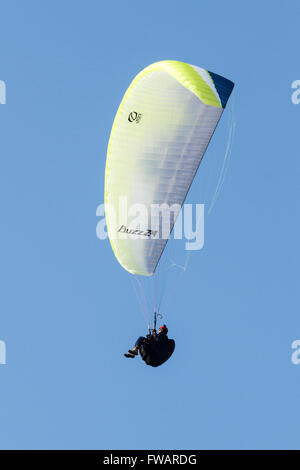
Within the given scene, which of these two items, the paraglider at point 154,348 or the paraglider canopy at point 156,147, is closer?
the paraglider canopy at point 156,147

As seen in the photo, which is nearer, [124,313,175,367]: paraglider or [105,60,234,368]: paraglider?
[105,60,234,368]: paraglider

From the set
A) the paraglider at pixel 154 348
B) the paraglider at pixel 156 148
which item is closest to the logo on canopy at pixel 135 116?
the paraglider at pixel 156 148

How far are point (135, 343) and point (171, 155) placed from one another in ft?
24.9

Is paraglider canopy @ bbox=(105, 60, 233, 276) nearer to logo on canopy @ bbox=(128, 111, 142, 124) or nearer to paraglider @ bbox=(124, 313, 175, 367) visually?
logo on canopy @ bbox=(128, 111, 142, 124)

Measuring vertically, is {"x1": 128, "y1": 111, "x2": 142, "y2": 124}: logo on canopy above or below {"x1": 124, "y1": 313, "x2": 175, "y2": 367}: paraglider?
above

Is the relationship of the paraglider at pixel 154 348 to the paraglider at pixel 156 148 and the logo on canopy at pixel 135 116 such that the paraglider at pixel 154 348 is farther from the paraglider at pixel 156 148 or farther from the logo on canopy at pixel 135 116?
the logo on canopy at pixel 135 116

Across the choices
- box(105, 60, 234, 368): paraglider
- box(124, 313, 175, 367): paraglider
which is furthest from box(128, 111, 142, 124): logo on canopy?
box(124, 313, 175, 367): paraglider

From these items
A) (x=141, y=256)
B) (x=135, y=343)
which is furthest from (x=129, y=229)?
(x=135, y=343)

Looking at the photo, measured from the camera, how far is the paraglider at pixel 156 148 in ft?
125

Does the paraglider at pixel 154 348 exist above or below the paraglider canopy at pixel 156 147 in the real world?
below

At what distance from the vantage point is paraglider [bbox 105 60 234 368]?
38094mm

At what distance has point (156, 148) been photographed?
39.2m

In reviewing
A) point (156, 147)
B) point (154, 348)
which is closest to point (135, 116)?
point (156, 147)

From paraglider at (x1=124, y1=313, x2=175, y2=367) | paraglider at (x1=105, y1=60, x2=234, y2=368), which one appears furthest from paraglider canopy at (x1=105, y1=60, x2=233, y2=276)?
paraglider at (x1=124, y1=313, x2=175, y2=367)
